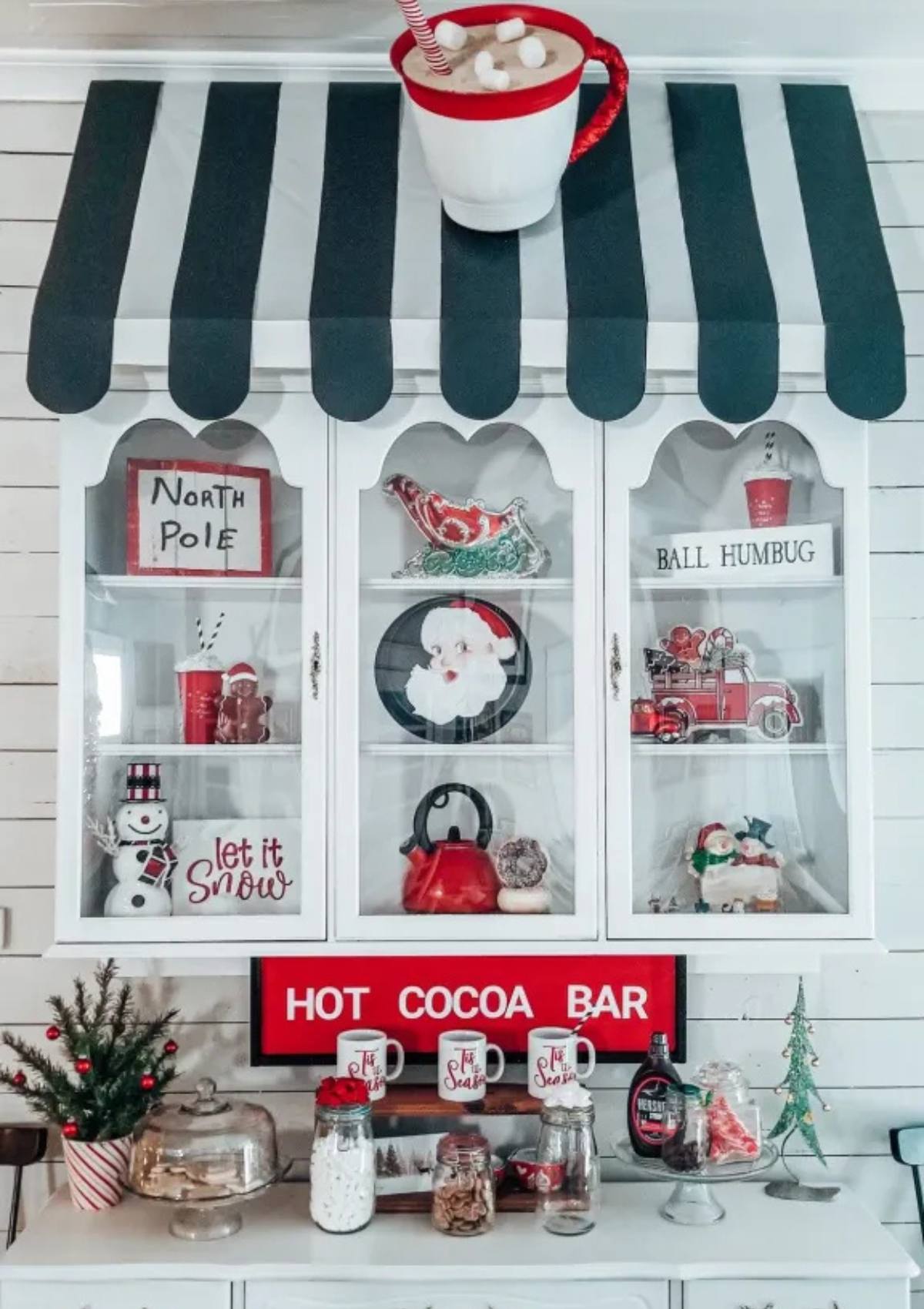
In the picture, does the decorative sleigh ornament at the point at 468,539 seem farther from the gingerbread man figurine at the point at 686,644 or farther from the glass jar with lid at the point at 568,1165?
the glass jar with lid at the point at 568,1165

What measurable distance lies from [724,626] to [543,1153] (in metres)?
0.92

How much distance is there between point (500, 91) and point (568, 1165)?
5.49 feet

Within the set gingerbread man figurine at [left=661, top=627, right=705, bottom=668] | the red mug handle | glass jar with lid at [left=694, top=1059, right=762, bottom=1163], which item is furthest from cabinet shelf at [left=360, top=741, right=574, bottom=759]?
the red mug handle

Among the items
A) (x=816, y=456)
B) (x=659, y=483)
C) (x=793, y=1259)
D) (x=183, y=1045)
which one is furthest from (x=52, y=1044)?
(x=816, y=456)

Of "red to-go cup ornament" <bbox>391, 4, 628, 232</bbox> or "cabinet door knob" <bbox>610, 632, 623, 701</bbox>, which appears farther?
"cabinet door knob" <bbox>610, 632, 623, 701</bbox>

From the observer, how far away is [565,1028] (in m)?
2.18

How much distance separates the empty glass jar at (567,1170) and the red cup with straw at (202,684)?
2.82 ft

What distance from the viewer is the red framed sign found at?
2193 millimetres

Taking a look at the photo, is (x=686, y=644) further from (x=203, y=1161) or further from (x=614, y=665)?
(x=203, y=1161)

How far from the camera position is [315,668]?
197 centimetres

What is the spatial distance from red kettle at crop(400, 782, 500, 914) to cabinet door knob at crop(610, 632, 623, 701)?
0.95ft

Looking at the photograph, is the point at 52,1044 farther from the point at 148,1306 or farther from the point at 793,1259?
the point at 793,1259

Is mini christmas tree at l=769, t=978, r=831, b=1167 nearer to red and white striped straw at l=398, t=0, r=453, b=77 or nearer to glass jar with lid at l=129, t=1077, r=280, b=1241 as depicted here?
glass jar with lid at l=129, t=1077, r=280, b=1241

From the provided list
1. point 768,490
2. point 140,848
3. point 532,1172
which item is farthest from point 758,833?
point 140,848
